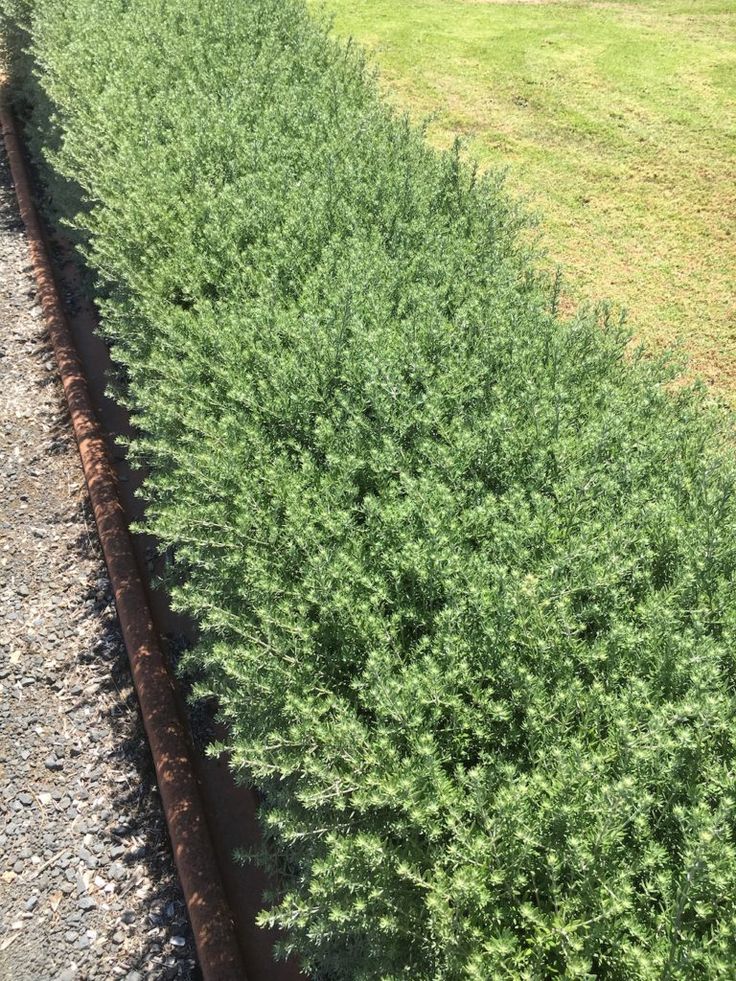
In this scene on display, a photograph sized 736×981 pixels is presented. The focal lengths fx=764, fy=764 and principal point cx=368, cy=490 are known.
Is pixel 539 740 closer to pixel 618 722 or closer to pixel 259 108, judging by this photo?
pixel 618 722

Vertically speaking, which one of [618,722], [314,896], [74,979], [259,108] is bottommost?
[74,979]

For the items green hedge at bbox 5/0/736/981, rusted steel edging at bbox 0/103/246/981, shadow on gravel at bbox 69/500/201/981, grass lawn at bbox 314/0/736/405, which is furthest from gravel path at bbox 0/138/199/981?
grass lawn at bbox 314/0/736/405

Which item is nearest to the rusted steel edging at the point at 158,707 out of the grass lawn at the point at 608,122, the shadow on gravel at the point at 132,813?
the shadow on gravel at the point at 132,813

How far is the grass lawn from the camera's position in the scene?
8.52 meters

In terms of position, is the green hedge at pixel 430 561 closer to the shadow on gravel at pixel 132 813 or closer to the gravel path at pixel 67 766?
the shadow on gravel at pixel 132 813

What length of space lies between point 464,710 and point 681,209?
8.40 metres

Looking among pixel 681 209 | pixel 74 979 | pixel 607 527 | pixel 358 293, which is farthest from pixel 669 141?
pixel 74 979

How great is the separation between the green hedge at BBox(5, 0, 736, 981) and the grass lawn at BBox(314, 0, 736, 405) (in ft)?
10.3

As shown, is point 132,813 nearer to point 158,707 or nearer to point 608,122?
point 158,707

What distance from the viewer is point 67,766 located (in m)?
5.50

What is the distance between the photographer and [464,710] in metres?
3.08

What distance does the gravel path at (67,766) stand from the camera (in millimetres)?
4656

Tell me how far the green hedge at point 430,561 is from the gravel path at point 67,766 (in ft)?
4.47

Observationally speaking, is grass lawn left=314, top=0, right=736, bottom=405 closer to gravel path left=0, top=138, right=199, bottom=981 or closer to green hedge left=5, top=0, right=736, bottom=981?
green hedge left=5, top=0, right=736, bottom=981
